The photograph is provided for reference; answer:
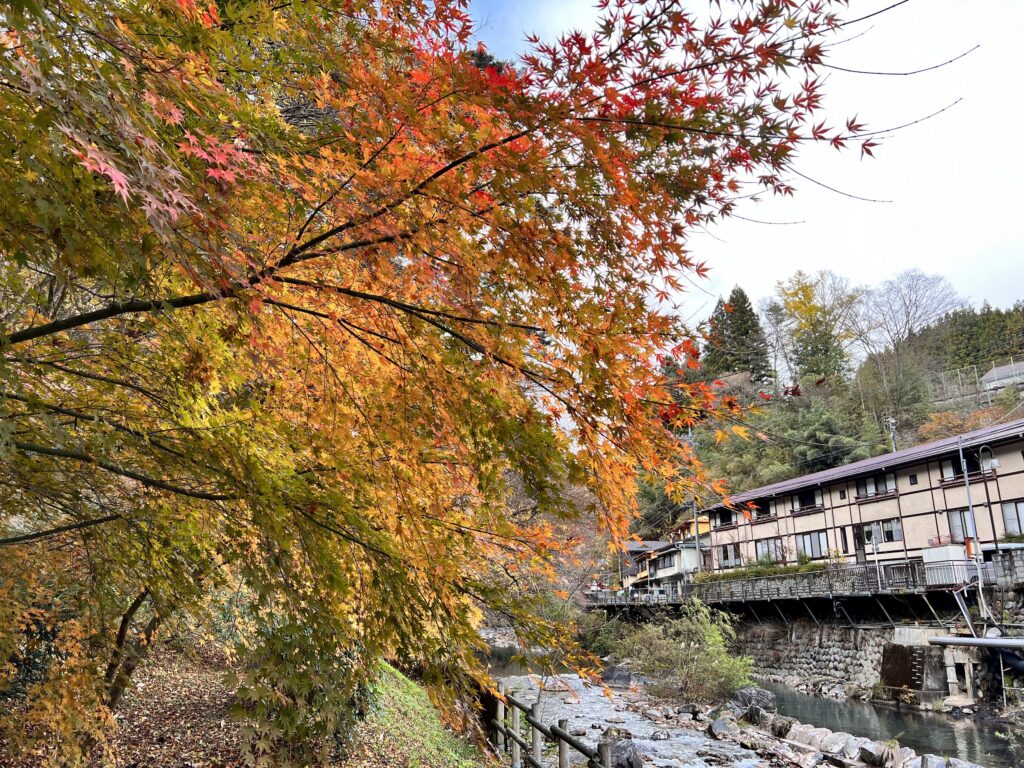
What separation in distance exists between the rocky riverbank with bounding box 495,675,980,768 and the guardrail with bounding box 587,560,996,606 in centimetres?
686

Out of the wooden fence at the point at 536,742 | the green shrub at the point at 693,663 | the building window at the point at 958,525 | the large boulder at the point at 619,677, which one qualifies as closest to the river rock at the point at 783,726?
the green shrub at the point at 693,663

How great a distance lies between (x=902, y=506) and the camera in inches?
1045

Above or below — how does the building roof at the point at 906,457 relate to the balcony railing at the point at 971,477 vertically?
above

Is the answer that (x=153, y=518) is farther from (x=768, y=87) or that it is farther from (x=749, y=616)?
(x=749, y=616)

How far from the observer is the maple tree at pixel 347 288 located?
8.16ft

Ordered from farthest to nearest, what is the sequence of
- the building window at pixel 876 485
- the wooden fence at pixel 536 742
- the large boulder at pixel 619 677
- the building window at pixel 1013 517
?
the building window at pixel 876 485 < the large boulder at pixel 619 677 < the building window at pixel 1013 517 < the wooden fence at pixel 536 742

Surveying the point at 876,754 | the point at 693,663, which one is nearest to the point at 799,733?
the point at 876,754

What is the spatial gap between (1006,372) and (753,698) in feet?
123

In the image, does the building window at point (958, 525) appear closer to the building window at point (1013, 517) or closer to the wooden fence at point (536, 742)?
the building window at point (1013, 517)

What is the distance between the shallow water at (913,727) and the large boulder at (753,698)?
0.51 m

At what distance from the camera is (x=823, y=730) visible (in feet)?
52.9

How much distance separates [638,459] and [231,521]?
2.36 m

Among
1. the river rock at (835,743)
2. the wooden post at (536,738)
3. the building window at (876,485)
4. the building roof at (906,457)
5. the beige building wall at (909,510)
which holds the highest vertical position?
the building roof at (906,457)

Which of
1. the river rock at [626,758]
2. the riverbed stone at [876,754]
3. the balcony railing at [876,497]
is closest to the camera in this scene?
the river rock at [626,758]
